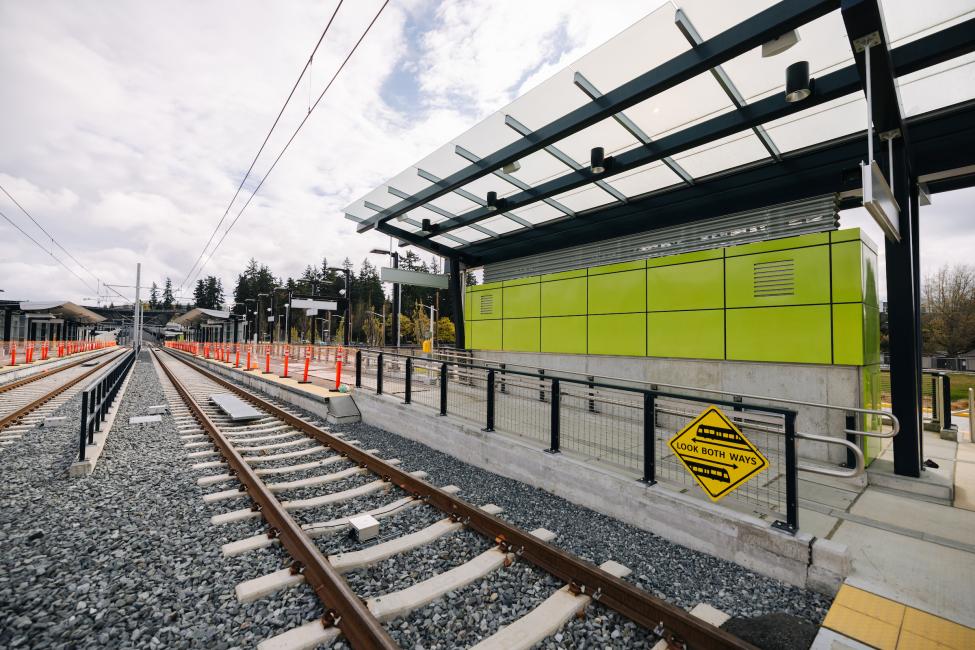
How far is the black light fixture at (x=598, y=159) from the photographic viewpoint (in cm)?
812

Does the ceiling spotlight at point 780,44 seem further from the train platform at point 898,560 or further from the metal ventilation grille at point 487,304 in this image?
the metal ventilation grille at point 487,304

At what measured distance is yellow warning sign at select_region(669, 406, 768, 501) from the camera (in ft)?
13.4

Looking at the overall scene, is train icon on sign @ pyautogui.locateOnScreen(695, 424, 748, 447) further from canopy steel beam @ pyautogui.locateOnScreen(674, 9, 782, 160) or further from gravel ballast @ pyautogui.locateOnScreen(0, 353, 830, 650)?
canopy steel beam @ pyautogui.locateOnScreen(674, 9, 782, 160)

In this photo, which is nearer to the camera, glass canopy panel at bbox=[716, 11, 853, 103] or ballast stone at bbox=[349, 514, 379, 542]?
ballast stone at bbox=[349, 514, 379, 542]

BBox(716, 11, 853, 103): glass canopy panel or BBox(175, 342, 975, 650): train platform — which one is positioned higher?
BBox(716, 11, 853, 103): glass canopy panel

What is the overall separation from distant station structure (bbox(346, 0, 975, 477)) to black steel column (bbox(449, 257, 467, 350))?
2.92m

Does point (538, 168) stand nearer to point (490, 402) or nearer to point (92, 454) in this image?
point (490, 402)

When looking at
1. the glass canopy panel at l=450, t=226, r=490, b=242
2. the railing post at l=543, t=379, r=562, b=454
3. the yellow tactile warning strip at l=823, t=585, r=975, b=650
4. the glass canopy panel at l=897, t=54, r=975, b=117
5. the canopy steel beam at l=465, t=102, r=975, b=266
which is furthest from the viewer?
the glass canopy panel at l=450, t=226, r=490, b=242

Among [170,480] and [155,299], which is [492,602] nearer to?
[170,480]

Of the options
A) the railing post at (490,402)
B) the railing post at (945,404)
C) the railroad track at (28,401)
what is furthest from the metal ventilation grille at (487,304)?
the railroad track at (28,401)

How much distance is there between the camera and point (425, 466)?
258 inches

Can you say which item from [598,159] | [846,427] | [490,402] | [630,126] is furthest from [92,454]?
[846,427]

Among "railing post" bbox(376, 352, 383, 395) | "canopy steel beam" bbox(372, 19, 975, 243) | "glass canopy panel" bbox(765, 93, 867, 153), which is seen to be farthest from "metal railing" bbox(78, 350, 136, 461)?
"glass canopy panel" bbox(765, 93, 867, 153)

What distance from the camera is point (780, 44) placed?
5133 millimetres
